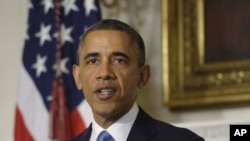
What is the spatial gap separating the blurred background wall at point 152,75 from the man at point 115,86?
50.2 inches

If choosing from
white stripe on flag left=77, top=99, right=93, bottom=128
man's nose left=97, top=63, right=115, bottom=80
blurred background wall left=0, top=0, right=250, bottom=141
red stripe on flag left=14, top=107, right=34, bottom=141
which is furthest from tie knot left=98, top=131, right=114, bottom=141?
red stripe on flag left=14, top=107, right=34, bottom=141

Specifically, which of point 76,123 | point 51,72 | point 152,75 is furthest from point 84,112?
point 152,75

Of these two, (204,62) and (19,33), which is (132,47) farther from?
(19,33)

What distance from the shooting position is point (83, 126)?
3.11 m

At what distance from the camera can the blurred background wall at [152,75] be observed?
2.99 m

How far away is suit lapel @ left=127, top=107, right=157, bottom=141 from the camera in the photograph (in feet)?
5.42

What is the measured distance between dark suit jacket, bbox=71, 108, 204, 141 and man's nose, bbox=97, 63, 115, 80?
0.15 metres

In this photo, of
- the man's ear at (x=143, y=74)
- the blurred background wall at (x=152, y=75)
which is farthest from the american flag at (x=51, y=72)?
the man's ear at (x=143, y=74)

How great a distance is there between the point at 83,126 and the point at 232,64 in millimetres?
814

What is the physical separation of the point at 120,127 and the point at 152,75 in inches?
65.9

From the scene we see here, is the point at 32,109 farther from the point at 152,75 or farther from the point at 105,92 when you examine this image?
the point at 105,92

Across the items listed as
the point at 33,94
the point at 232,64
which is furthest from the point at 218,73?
the point at 33,94

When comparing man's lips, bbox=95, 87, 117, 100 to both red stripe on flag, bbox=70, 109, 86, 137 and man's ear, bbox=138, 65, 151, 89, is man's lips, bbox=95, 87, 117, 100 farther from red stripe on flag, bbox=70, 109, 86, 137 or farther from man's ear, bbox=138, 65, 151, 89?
red stripe on flag, bbox=70, 109, 86, 137

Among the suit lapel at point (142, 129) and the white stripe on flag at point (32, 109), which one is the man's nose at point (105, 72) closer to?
the suit lapel at point (142, 129)
